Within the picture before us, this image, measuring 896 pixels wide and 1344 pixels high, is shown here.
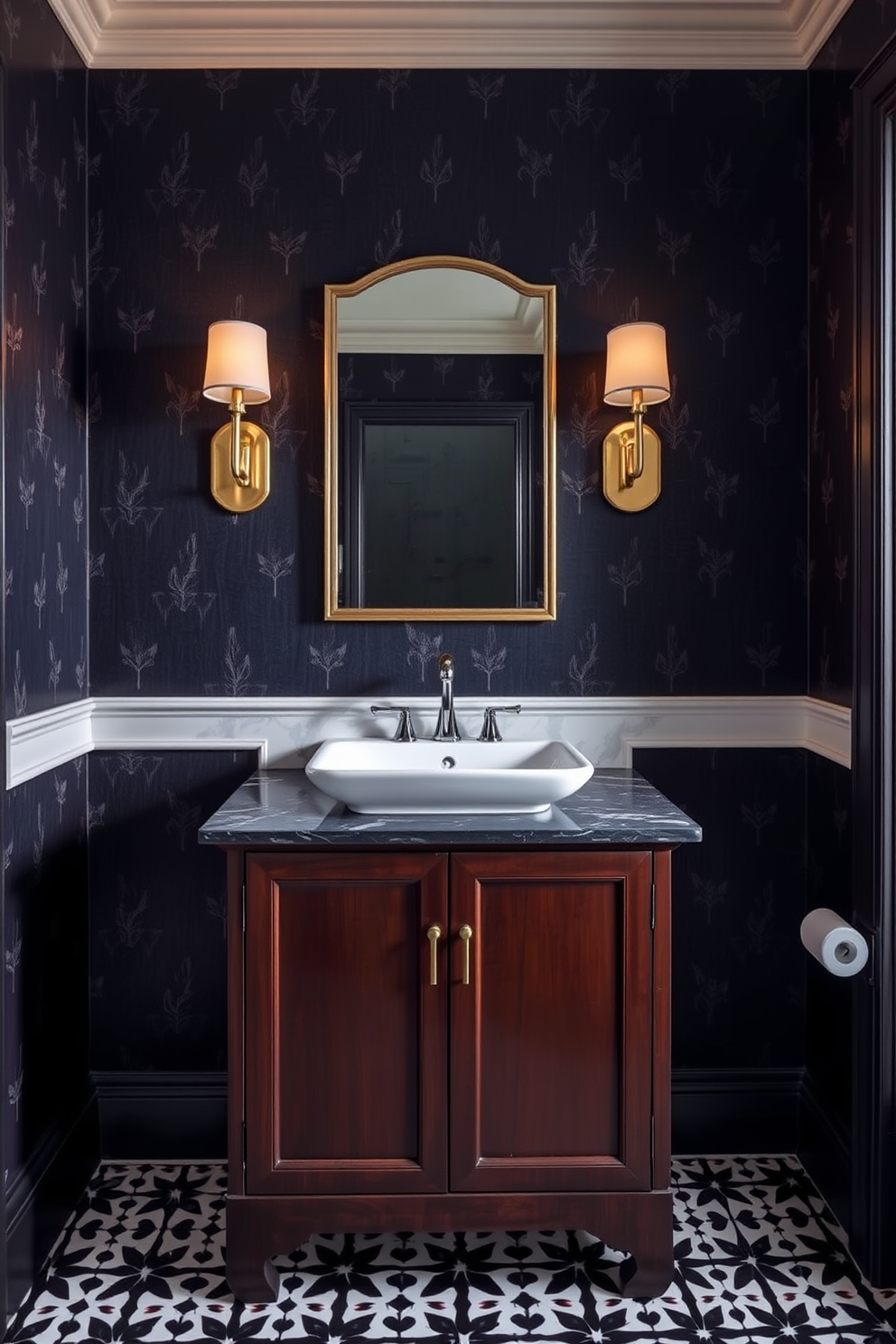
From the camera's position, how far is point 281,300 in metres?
2.37

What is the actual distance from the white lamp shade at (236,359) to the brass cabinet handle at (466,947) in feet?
4.07

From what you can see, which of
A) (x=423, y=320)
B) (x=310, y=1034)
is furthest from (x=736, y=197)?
(x=310, y=1034)

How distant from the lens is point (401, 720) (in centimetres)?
232

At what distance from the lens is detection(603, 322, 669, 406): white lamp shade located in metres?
2.21

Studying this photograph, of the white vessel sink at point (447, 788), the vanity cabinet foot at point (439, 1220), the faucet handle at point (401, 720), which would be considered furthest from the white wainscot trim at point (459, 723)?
the vanity cabinet foot at point (439, 1220)

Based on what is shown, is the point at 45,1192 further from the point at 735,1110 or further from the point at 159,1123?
the point at 735,1110

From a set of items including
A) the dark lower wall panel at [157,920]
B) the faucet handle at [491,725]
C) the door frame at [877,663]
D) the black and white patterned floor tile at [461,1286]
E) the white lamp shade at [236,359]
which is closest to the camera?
the black and white patterned floor tile at [461,1286]

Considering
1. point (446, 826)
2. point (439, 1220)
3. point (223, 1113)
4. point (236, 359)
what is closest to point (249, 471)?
A: point (236, 359)

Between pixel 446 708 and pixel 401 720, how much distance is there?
0.11m

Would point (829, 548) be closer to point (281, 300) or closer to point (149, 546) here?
point (281, 300)

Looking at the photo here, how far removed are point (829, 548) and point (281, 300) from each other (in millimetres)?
1395

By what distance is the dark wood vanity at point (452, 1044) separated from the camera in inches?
72.2

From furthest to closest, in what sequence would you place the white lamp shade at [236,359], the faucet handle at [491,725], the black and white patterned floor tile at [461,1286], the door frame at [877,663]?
the faucet handle at [491,725] → the white lamp shade at [236,359] → the door frame at [877,663] → the black and white patterned floor tile at [461,1286]

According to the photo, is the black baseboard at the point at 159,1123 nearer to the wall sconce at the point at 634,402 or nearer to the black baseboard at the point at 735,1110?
the black baseboard at the point at 735,1110
